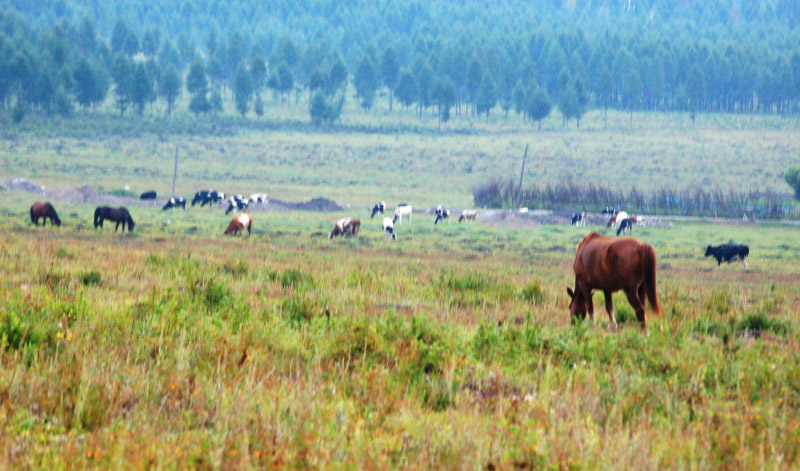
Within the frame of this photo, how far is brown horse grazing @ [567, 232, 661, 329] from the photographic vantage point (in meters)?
8.98

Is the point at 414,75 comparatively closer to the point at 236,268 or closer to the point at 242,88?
the point at 242,88

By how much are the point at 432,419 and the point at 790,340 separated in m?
5.31

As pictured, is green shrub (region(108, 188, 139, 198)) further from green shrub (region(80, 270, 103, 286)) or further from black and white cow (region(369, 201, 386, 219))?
green shrub (region(80, 270, 103, 286))

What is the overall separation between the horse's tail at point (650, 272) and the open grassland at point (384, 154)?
175ft

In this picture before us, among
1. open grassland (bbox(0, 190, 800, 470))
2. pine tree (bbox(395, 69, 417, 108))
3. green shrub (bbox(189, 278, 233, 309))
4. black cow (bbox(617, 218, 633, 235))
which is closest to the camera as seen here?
open grassland (bbox(0, 190, 800, 470))

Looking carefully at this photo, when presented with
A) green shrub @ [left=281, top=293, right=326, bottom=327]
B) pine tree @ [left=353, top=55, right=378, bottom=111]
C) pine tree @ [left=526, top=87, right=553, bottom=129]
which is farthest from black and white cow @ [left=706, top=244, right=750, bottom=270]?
pine tree @ [left=353, top=55, right=378, bottom=111]

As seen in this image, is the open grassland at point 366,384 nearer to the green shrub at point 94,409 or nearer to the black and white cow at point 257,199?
the green shrub at point 94,409

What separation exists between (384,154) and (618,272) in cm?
8578

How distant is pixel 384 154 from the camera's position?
94.2 m

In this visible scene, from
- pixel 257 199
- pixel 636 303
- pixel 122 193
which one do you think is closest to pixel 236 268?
pixel 636 303

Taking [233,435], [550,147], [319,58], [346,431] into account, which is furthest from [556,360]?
[319,58]

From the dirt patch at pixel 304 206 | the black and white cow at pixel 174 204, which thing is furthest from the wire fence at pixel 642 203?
the black and white cow at pixel 174 204

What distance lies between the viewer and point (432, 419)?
16.3ft

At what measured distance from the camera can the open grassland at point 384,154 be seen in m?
75.3
